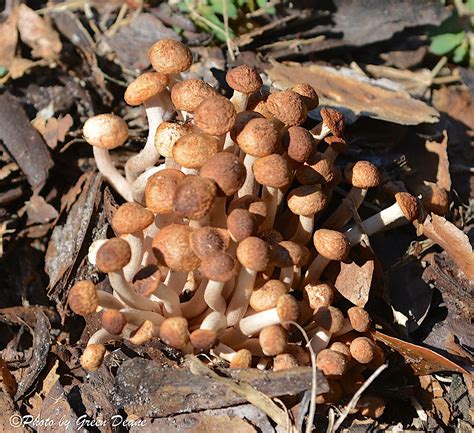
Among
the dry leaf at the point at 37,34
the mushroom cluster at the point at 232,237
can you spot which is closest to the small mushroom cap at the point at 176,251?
the mushroom cluster at the point at 232,237

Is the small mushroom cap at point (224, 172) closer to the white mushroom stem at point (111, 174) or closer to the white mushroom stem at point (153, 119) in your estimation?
the white mushroom stem at point (153, 119)

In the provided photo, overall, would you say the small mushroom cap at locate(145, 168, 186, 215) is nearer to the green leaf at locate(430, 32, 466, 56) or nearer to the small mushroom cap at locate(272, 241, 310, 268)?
the small mushroom cap at locate(272, 241, 310, 268)

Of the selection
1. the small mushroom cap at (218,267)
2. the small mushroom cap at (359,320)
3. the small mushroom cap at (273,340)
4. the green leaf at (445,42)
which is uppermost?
the small mushroom cap at (218,267)

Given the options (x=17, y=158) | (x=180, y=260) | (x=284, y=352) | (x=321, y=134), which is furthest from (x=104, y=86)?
(x=284, y=352)

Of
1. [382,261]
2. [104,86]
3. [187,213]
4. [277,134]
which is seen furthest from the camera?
[104,86]

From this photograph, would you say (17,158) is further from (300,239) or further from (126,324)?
(300,239)

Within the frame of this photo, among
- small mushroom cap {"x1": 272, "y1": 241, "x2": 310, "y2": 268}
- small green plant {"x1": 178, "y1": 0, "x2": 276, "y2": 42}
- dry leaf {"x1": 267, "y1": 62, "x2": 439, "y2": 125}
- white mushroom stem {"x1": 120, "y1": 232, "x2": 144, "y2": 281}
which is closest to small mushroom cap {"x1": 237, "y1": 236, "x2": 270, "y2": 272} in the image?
small mushroom cap {"x1": 272, "y1": 241, "x2": 310, "y2": 268}
